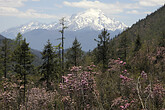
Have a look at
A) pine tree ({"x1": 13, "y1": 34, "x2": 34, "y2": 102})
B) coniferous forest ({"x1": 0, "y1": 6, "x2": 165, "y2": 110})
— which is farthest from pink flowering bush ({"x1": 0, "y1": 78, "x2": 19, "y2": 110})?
pine tree ({"x1": 13, "y1": 34, "x2": 34, "y2": 102})

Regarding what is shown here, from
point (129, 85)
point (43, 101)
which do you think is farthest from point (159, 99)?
point (43, 101)

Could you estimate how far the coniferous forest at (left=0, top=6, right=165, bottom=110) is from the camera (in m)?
3.29

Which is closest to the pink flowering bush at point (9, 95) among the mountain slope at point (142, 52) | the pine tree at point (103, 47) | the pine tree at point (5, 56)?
the mountain slope at point (142, 52)

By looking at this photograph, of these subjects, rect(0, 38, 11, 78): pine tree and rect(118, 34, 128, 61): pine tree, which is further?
rect(118, 34, 128, 61): pine tree

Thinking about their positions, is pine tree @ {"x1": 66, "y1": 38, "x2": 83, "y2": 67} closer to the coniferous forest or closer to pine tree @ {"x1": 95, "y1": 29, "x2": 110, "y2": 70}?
the coniferous forest

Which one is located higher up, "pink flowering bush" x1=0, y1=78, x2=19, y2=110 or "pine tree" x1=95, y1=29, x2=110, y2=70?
"pine tree" x1=95, y1=29, x2=110, y2=70

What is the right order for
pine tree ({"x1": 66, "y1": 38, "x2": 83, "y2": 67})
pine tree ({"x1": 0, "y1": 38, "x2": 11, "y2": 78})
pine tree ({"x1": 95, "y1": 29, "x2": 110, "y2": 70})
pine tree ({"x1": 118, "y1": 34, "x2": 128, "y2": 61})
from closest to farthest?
1. pine tree ({"x1": 95, "y1": 29, "x2": 110, "y2": 70})
2. pine tree ({"x1": 0, "y1": 38, "x2": 11, "y2": 78})
3. pine tree ({"x1": 66, "y1": 38, "x2": 83, "y2": 67})
4. pine tree ({"x1": 118, "y1": 34, "x2": 128, "y2": 61})

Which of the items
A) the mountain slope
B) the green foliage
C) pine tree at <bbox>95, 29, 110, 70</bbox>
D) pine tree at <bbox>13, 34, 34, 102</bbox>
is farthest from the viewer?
pine tree at <bbox>95, 29, 110, 70</bbox>

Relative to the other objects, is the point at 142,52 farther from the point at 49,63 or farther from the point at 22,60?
the point at 49,63

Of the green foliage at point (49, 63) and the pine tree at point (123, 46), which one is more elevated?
the pine tree at point (123, 46)

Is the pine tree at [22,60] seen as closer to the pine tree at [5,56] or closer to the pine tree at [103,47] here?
the pine tree at [103,47]

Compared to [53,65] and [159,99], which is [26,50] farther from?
[159,99]

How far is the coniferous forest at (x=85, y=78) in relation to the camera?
10.8ft

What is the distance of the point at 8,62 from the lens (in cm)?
3325
